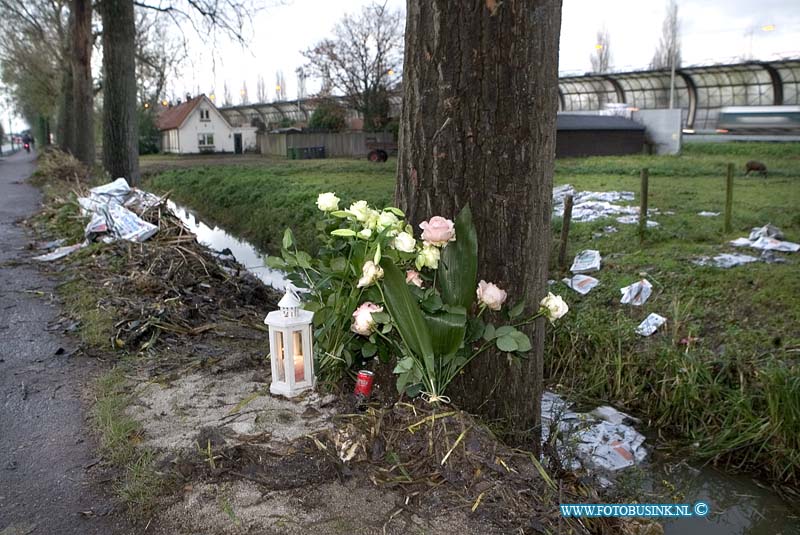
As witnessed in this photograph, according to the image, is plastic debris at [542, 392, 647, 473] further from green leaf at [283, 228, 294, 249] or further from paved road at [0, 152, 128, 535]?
paved road at [0, 152, 128, 535]

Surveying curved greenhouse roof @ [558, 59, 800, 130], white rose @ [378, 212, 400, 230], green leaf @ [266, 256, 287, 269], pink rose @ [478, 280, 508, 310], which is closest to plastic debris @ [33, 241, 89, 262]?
green leaf @ [266, 256, 287, 269]

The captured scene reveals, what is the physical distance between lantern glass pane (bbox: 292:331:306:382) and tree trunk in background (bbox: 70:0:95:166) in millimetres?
17612

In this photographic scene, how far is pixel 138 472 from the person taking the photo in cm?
273

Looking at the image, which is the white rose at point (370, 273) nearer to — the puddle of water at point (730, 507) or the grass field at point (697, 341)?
the puddle of water at point (730, 507)

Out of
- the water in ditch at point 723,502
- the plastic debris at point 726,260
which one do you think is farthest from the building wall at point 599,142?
the water in ditch at point 723,502

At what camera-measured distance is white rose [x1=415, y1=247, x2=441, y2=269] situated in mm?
2840

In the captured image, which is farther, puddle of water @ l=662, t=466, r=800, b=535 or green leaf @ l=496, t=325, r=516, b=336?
puddle of water @ l=662, t=466, r=800, b=535

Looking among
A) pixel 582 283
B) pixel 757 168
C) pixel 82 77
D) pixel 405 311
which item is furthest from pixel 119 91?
pixel 757 168

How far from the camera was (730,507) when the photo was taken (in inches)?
189

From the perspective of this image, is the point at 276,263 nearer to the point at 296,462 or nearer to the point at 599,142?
the point at 296,462

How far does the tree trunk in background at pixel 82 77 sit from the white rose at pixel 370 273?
17948mm

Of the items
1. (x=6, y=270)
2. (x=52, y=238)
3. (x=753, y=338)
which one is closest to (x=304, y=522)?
(x=753, y=338)

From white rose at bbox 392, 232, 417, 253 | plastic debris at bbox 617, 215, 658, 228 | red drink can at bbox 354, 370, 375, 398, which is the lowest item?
plastic debris at bbox 617, 215, 658, 228

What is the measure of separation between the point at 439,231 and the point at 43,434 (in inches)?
86.3
